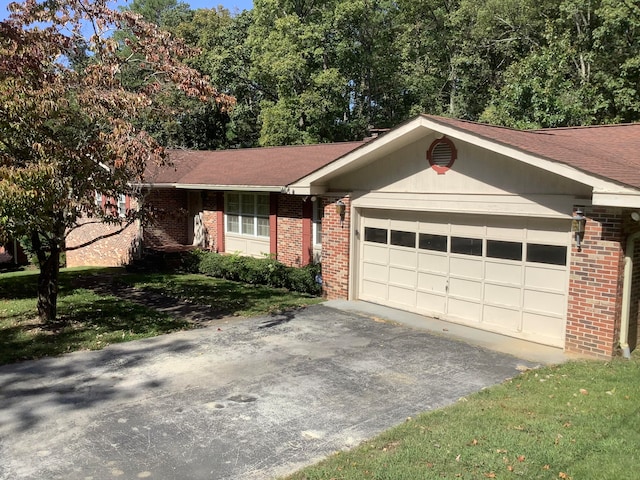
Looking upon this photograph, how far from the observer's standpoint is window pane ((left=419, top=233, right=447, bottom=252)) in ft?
37.2

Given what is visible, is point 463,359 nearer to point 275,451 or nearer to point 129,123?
point 275,451

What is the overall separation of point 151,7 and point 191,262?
37061mm

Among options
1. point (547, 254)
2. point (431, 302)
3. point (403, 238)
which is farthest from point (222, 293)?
point (547, 254)

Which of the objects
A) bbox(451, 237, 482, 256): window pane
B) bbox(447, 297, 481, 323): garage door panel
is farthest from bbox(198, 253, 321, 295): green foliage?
bbox(451, 237, 482, 256): window pane

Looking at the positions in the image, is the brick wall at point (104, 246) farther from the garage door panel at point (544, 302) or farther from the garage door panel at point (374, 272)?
the garage door panel at point (544, 302)

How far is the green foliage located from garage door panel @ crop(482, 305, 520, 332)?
4910mm

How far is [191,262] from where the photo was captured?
61.4 ft

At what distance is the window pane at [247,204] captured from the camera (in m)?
18.0

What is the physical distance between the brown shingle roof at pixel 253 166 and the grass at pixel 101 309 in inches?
122

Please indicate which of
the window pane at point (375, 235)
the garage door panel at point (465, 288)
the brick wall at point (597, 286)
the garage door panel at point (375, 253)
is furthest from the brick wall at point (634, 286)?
the window pane at point (375, 235)

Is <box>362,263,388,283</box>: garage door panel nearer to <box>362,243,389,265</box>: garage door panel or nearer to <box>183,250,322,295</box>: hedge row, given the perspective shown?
<box>362,243,389,265</box>: garage door panel

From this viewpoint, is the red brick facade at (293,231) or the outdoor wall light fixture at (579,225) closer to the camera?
the outdoor wall light fixture at (579,225)

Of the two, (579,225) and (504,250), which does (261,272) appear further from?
(579,225)

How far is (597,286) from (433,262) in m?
3.50
